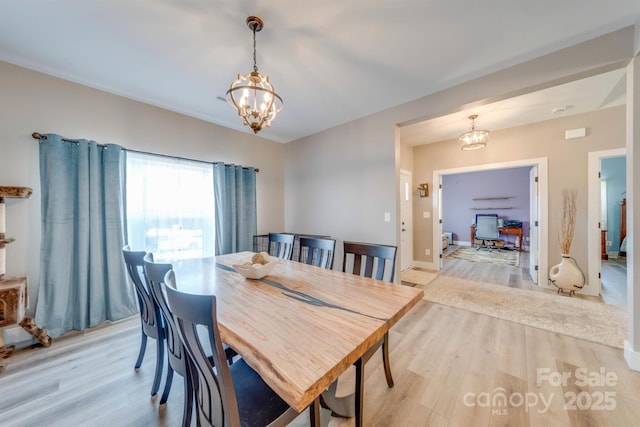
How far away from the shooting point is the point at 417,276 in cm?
427

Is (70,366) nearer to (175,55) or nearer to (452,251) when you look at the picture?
(175,55)

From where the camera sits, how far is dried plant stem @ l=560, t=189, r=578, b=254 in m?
3.34

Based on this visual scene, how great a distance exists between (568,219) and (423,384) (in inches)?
146

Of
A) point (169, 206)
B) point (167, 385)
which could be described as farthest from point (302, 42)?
point (167, 385)


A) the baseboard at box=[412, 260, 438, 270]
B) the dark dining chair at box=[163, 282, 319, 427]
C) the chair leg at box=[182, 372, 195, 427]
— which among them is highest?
the dark dining chair at box=[163, 282, 319, 427]

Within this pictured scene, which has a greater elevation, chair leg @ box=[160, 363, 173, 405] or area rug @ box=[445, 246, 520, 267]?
chair leg @ box=[160, 363, 173, 405]

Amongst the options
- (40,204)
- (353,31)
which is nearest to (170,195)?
(40,204)

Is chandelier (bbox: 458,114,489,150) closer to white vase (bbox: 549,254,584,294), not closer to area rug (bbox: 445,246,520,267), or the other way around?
white vase (bbox: 549,254,584,294)

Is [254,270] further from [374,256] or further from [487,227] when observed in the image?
[487,227]

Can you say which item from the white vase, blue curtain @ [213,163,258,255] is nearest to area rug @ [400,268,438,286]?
the white vase

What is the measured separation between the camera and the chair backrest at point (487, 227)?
6.92 metres

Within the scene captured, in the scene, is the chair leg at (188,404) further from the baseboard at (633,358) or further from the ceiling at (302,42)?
the baseboard at (633,358)

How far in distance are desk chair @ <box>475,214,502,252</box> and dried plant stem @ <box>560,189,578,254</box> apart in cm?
371

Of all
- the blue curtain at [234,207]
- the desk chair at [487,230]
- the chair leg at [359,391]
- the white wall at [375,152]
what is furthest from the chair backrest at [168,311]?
the desk chair at [487,230]
